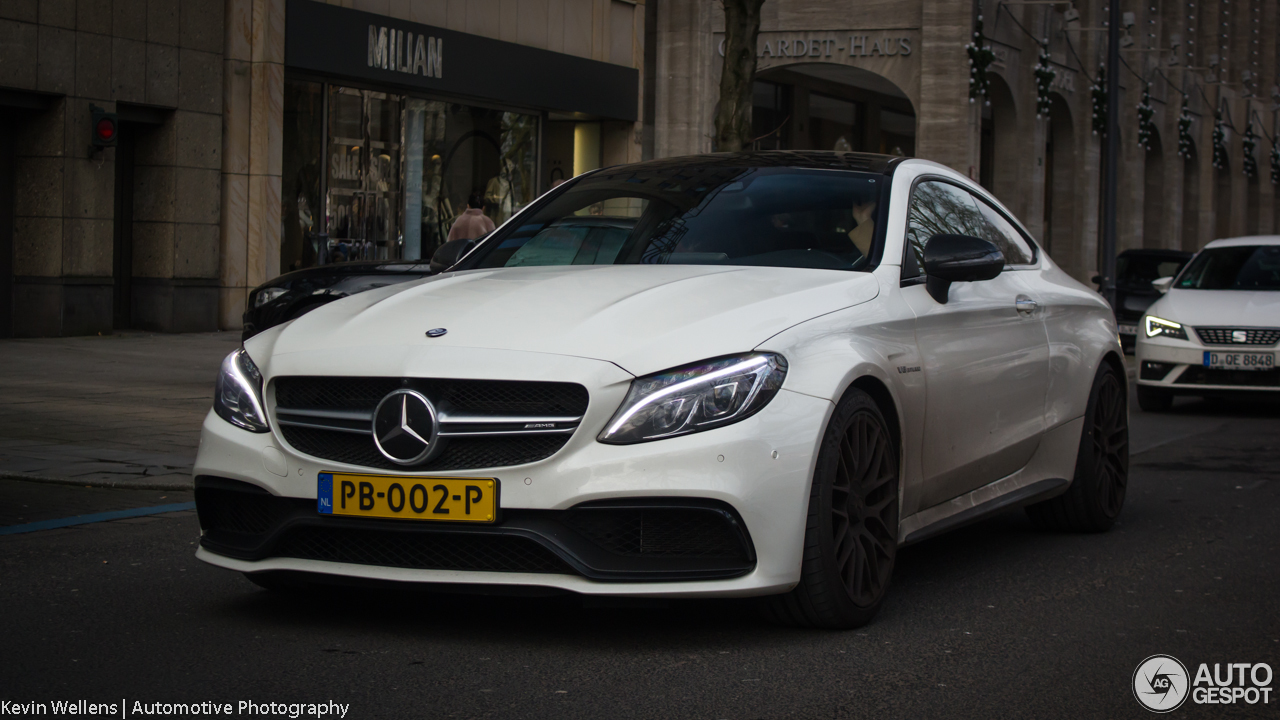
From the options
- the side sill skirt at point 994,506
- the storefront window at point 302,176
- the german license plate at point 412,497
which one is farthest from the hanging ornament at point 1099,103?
the german license plate at point 412,497

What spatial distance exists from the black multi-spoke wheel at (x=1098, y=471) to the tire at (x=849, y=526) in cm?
196

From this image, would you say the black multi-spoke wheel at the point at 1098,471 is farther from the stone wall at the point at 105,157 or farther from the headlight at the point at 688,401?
the stone wall at the point at 105,157

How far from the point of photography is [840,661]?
4.26 metres

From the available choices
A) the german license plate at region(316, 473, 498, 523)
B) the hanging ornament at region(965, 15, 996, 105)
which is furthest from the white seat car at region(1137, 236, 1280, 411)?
the hanging ornament at region(965, 15, 996, 105)

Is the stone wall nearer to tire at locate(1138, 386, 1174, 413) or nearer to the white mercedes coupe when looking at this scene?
tire at locate(1138, 386, 1174, 413)

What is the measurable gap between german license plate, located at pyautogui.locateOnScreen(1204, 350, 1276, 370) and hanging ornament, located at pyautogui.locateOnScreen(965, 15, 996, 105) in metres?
17.6

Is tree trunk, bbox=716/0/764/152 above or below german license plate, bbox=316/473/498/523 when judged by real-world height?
above

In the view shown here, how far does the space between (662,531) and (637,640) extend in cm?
44

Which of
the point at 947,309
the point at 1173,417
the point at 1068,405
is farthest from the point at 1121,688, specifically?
the point at 1173,417

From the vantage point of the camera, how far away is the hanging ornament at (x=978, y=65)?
96.7ft

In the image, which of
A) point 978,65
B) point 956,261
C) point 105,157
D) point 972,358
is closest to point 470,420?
point 956,261

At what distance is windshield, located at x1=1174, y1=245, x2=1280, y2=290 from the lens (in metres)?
13.8

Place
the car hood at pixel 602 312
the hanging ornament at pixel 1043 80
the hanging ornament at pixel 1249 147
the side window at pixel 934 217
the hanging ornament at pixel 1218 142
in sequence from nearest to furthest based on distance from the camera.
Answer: the car hood at pixel 602 312, the side window at pixel 934 217, the hanging ornament at pixel 1043 80, the hanging ornament at pixel 1218 142, the hanging ornament at pixel 1249 147

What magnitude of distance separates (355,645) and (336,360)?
795 millimetres
